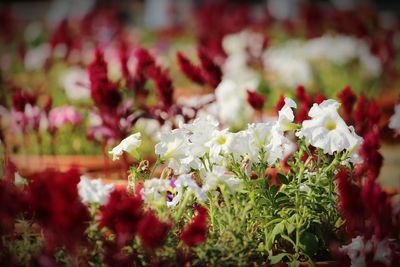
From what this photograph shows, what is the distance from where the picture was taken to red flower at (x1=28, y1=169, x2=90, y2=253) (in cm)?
169

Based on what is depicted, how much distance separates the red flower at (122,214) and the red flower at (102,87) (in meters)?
1.12

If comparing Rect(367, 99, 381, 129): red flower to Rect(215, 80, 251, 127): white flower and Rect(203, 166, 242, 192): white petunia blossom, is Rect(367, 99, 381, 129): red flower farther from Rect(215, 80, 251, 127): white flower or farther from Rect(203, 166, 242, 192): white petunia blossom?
Rect(215, 80, 251, 127): white flower

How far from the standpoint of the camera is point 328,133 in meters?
2.22

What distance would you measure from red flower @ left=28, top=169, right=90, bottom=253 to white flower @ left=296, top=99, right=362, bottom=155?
2.43ft

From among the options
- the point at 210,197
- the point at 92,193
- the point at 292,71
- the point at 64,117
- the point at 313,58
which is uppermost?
the point at 92,193

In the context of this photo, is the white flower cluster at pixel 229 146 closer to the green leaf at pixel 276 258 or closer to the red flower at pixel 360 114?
Answer: the green leaf at pixel 276 258

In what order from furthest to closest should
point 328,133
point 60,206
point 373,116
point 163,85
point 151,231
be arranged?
point 163,85 → point 373,116 → point 328,133 → point 151,231 → point 60,206

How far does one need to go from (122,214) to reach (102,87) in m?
1.19

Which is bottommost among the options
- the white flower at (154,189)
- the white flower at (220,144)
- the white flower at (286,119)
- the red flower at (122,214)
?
the white flower at (154,189)

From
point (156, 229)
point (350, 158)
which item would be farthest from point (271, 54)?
point (156, 229)

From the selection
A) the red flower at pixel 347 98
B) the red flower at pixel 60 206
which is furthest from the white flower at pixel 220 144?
the red flower at pixel 347 98

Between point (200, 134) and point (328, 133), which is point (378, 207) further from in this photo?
point (200, 134)

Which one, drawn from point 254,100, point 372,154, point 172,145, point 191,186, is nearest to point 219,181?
point 191,186

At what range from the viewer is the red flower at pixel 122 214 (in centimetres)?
180
